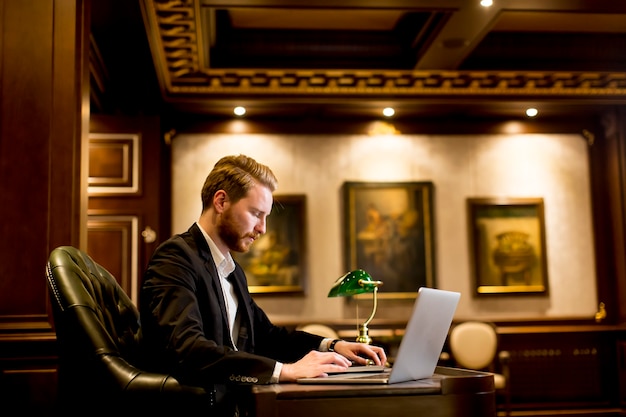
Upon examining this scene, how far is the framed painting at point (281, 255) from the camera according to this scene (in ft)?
25.7

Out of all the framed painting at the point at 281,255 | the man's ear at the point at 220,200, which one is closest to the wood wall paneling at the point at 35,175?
the man's ear at the point at 220,200

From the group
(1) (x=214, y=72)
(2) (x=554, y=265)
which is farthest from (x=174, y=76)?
(2) (x=554, y=265)

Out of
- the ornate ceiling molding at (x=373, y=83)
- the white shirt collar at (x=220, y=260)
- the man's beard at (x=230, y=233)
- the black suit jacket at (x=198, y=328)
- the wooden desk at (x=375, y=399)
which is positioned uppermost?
the ornate ceiling molding at (x=373, y=83)

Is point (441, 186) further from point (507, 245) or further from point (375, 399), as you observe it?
point (375, 399)

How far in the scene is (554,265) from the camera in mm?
8156

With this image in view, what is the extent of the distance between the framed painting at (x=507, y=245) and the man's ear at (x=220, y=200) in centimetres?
554

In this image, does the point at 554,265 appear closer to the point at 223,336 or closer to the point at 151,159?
the point at 151,159

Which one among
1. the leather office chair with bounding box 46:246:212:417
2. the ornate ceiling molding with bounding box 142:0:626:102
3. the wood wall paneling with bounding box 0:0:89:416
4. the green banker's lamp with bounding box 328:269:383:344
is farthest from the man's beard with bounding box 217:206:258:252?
the ornate ceiling molding with bounding box 142:0:626:102

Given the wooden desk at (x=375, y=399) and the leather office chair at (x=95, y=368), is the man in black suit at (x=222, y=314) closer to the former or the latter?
the leather office chair at (x=95, y=368)

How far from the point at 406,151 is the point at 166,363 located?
19.5ft

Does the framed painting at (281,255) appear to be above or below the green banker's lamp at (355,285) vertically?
above

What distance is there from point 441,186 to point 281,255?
1.91 m

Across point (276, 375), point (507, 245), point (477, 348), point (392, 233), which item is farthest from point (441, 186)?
point (276, 375)

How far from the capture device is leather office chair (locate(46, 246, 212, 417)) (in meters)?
2.39
